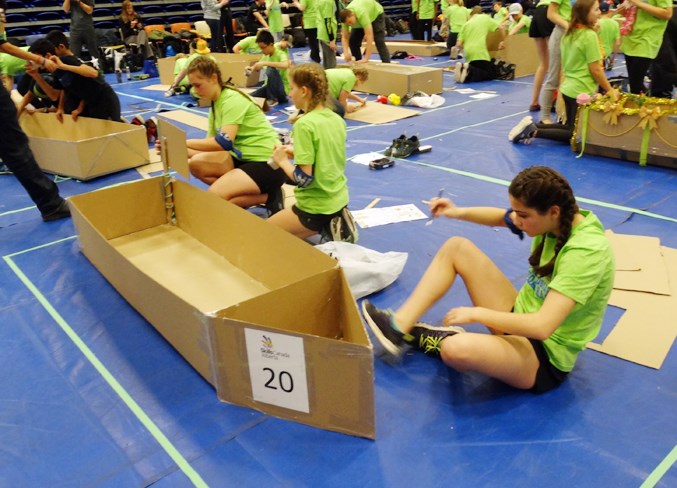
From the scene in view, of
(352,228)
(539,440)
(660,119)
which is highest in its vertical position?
(660,119)

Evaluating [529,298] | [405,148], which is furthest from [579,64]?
[529,298]

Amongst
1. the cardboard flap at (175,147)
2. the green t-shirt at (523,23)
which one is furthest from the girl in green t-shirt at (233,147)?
the green t-shirt at (523,23)

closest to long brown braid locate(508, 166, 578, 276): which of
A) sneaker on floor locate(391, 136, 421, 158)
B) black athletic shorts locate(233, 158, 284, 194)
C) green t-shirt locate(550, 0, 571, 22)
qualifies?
black athletic shorts locate(233, 158, 284, 194)

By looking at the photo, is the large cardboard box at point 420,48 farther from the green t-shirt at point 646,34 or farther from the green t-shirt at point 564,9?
the green t-shirt at point 646,34

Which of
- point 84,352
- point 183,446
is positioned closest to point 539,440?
point 183,446

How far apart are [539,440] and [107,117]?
4382 mm

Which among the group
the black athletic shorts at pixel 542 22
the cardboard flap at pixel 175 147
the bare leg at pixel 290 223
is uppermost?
the black athletic shorts at pixel 542 22

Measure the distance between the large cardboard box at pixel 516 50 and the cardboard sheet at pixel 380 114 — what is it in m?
2.71

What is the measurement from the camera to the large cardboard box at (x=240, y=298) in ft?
5.71

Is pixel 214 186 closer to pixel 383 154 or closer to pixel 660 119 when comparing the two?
pixel 383 154

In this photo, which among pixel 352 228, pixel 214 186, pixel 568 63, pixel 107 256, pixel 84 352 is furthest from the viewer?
pixel 568 63

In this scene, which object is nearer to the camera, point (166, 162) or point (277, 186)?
point (166, 162)

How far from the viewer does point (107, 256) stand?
8.85ft

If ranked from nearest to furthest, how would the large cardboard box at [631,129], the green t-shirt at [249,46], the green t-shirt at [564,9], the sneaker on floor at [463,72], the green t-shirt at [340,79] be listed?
the large cardboard box at [631,129]
the green t-shirt at [564,9]
the green t-shirt at [340,79]
the sneaker on floor at [463,72]
the green t-shirt at [249,46]
